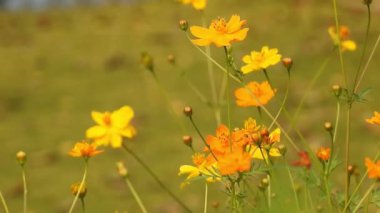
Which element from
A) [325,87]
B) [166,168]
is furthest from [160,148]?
[325,87]

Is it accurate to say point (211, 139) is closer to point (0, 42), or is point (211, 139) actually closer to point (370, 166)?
point (370, 166)

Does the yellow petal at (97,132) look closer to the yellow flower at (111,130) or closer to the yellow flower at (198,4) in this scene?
the yellow flower at (111,130)

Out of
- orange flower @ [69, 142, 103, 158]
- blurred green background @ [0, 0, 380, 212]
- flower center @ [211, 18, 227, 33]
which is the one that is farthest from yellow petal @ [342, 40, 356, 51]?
blurred green background @ [0, 0, 380, 212]

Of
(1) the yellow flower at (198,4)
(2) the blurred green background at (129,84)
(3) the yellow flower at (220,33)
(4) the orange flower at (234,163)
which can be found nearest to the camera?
(4) the orange flower at (234,163)

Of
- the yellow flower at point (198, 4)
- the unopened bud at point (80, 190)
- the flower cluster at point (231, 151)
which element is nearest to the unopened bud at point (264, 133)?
the flower cluster at point (231, 151)

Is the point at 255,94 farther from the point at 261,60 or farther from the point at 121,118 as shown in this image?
the point at 121,118
